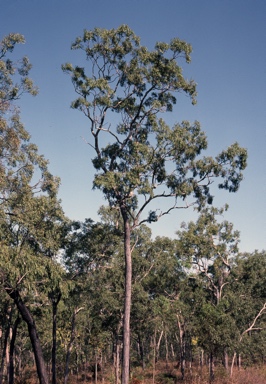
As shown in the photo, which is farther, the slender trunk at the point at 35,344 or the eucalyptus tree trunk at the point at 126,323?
the slender trunk at the point at 35,344

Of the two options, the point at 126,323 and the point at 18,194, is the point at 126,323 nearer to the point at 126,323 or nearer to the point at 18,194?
the point at 126,323

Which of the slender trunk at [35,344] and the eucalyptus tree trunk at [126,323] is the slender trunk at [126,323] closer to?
the eucalyptus tree trunk at [126,323]

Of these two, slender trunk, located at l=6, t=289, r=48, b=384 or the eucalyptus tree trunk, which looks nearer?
the eucalyptus tree trunk

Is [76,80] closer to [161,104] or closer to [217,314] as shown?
[161,104]

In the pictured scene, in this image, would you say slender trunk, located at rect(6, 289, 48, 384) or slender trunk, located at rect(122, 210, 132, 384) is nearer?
slender trunk, located at rect(122, 210, 132, 384)

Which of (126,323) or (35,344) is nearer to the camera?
(126,323)

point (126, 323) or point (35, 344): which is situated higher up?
point (126, 323)

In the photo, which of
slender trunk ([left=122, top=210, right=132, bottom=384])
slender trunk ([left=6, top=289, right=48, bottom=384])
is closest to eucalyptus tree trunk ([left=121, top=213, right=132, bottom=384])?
slender trunk ([left=122, top=210, right=132, bottom=384])

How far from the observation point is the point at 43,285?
58.9 feet

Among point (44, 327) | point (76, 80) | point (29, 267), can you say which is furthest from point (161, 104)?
point (44, 327)

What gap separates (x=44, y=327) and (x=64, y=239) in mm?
25288

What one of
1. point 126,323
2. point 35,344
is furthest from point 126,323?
point 35,344

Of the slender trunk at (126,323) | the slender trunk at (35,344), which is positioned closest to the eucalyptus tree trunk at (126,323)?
the slender trunk at (126,323)

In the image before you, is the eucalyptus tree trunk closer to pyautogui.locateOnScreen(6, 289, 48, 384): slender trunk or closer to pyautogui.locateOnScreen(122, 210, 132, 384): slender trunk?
pyautogui.locateOnScreen(122, 210, 132, 384): slender trunk
